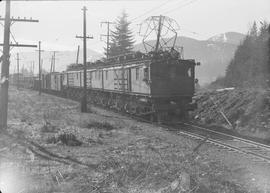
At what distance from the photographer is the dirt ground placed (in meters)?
7.45

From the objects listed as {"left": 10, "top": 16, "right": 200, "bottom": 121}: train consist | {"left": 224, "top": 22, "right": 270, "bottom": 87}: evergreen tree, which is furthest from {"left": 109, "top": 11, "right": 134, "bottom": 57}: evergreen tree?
{"left": 10, "top": 16, "right": 200, "bottom": 121}: train consist

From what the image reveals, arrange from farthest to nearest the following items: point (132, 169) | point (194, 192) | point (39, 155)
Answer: point (39, 155), point (132, 169), point (194, 192)

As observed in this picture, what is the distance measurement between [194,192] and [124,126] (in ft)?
35.5

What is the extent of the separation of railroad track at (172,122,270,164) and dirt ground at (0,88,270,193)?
484 mm

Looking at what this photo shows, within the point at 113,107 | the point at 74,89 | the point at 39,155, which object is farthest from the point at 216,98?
the point at 74,89

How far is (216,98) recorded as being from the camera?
76.7 ft

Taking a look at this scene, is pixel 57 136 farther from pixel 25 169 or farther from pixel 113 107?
pixel 113 107

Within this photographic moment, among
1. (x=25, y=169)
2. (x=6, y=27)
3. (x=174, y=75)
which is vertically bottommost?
(x=25, y=169)

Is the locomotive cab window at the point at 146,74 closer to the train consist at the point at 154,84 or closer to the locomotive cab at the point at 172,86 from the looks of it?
the train consist at the point at 154,84

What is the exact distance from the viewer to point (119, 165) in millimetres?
8930

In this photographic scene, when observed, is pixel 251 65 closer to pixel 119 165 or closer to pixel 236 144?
pixel 236 144

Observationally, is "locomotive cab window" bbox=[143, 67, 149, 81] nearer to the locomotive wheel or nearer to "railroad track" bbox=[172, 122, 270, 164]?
the locomotive wheel

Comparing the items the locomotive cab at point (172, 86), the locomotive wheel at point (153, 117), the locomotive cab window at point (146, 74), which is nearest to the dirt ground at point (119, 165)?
the locomotive cab at point (172, 86)

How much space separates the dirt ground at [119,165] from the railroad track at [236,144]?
0.48 m
